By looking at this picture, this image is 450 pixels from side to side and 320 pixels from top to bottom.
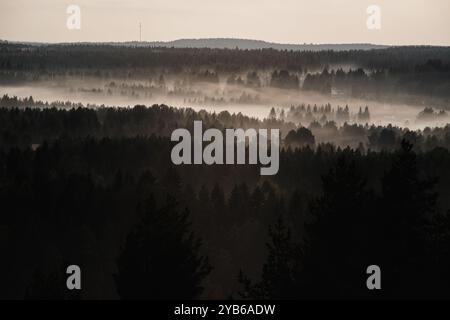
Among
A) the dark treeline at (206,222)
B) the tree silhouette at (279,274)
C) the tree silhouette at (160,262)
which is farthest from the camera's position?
the tree silhouette at (160,262)

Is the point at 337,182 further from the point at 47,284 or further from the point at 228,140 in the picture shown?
the point at 228,140

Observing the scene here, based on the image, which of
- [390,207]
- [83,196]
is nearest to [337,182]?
[390,207]

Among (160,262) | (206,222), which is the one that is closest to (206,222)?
(206,222)

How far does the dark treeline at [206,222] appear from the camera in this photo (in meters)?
28.9

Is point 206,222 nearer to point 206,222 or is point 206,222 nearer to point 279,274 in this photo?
point 206,222

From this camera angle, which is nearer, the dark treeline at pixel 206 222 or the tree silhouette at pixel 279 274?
the dark treeline at pixel 206 222

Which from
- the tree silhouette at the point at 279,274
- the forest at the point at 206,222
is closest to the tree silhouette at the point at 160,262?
the forest at the point at 206,222

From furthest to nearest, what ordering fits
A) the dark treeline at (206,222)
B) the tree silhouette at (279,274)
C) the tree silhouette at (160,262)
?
the tree silhouette at (160,262) < the tree silhouette at (279,274) < the dark treeline at (206,222)

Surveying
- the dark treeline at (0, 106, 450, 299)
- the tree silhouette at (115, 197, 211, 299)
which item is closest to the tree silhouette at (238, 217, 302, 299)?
the dark treeline at (0, 106, 450, 299)

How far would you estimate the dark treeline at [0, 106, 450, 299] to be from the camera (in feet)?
94.8

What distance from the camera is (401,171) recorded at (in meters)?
29.6

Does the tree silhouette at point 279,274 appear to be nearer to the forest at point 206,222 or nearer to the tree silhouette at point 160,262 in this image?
the forest at point 206,222
